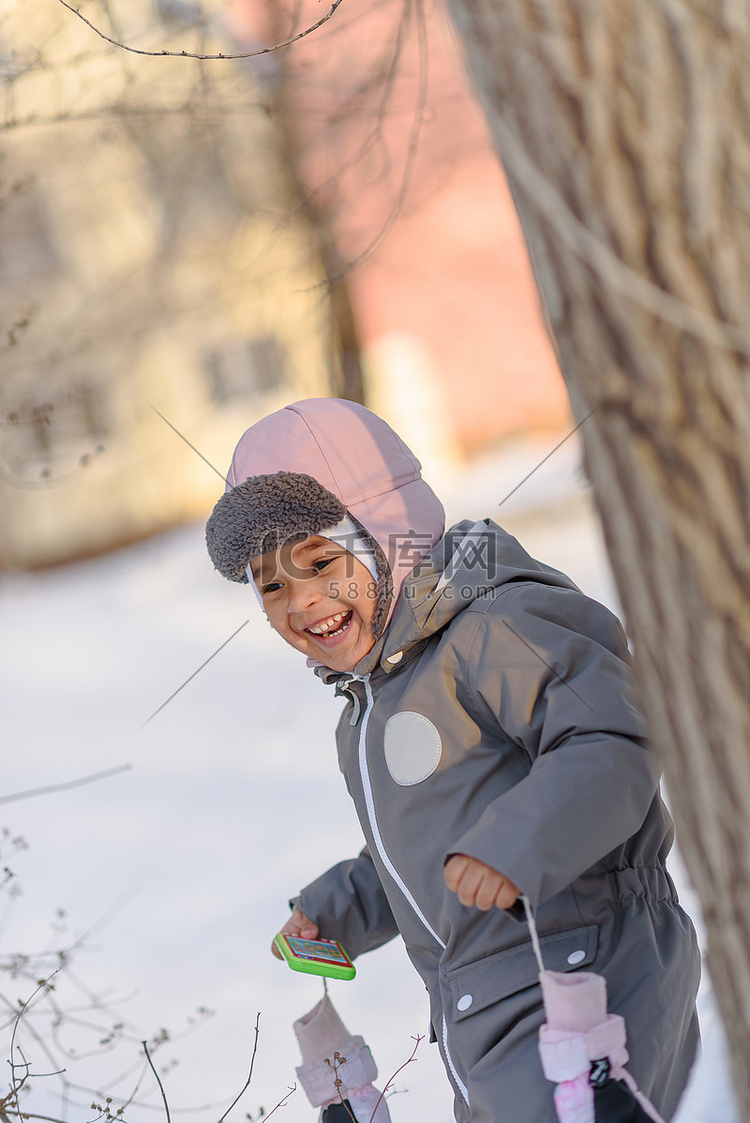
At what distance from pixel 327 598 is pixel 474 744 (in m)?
0.38

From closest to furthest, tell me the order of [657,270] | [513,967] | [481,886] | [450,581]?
[657,270]
[481,886]
[513,967]
[450,581]

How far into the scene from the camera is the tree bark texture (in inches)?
39.4

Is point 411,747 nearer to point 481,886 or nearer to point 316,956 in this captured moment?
point 481,886

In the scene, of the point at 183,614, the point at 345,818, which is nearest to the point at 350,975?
the point at 345,818

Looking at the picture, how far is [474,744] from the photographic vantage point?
169 centimetres

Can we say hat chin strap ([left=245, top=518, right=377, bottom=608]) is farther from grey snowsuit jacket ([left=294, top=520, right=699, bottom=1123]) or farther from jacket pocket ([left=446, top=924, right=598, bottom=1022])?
jacket pocket ([left=446, top=924, right=598, bottom=1022])

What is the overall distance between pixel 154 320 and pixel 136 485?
133 inches

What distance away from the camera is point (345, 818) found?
459 centimetres

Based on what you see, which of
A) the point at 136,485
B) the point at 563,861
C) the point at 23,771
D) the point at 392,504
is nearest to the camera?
the point at 563,861

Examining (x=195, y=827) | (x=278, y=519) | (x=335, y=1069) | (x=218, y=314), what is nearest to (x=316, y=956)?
(x=335, y=1069)

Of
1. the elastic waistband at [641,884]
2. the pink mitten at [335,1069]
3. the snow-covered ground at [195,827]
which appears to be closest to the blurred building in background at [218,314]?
the snow-covered ground at [195,827]

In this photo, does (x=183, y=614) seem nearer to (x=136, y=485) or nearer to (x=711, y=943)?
(x=136, y=485)

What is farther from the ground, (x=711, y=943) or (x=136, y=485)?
(x=136, y=485)

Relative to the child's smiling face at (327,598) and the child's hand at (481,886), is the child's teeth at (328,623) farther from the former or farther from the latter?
the child's hand at (481,886)
